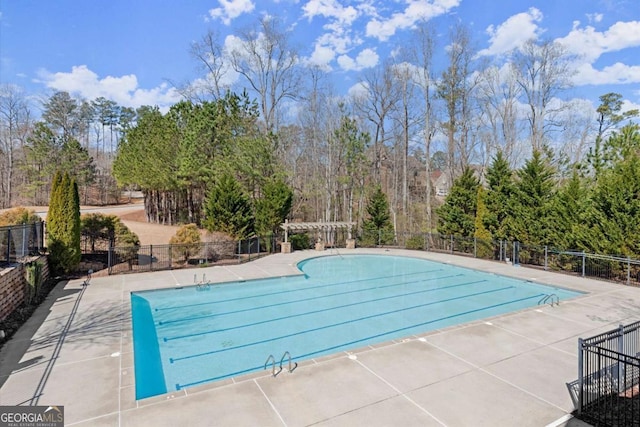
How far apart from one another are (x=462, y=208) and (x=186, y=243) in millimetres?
14526

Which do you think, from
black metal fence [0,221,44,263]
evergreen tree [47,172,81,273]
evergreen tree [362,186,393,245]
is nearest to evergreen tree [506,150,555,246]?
evergreen tree [362,186,393,245]

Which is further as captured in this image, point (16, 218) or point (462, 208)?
point (462, 208)

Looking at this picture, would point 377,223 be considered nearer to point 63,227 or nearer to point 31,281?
point 63,227

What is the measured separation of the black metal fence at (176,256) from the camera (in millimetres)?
14413

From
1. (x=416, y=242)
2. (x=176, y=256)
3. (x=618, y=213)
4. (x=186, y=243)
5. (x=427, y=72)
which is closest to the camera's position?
(x=618, y=213)

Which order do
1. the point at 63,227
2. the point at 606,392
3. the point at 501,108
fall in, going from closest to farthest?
1. the point at 606,392
2. the point at 63,227
3. the point at 501,108

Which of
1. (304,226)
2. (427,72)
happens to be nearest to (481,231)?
(304,226)

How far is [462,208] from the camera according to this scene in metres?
19.9

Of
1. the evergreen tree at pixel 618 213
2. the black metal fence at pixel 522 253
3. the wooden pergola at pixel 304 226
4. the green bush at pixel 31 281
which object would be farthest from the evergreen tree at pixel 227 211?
the evergreen tree at pixel 618 213

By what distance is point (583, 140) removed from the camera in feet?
88.9

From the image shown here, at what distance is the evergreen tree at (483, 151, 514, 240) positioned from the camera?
688 inches

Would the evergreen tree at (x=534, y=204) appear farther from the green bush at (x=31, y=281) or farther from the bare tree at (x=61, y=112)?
the bare tree at (x=61, y=112)

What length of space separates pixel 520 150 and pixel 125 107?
52.7m

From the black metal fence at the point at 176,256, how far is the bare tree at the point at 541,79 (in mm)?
20830
